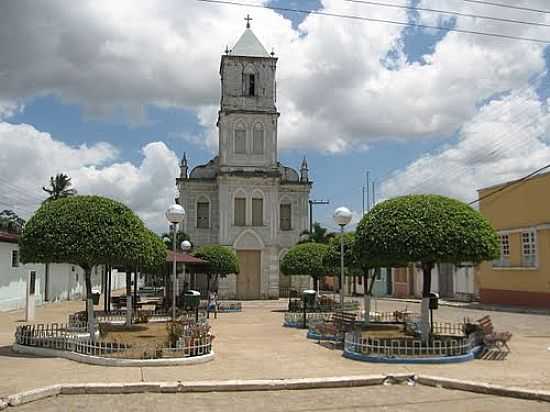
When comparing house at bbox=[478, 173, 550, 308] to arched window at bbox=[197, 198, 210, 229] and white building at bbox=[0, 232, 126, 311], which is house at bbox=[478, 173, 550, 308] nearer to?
arched window at bbox=[197, 198, 210, 229]

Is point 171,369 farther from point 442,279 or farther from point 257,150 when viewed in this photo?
point 442,279

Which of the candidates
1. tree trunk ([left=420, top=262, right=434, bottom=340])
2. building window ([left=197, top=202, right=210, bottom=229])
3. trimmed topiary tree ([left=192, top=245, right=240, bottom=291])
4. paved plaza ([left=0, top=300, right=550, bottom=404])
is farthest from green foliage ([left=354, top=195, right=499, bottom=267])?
building window ([left=197, top=202, right=210, bottom=229])

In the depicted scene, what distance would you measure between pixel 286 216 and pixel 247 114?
7.52 m

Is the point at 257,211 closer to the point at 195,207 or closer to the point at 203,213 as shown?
the point at 203,213

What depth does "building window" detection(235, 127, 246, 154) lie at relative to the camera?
42.0 meters

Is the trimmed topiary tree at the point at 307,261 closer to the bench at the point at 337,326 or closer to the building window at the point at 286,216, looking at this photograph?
the bench at the point at 337,326

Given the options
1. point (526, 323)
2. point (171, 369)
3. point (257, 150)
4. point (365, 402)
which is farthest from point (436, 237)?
point (257, 150)

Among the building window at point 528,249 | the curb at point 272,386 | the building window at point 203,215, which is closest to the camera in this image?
the curb at point 272,386

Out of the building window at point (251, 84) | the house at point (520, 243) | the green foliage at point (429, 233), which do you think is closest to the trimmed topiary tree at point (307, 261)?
the house at point (520, 243)

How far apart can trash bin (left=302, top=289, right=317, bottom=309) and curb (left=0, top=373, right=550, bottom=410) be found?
10.8 m

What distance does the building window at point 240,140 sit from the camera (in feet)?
138

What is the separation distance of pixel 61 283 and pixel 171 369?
95.2ft

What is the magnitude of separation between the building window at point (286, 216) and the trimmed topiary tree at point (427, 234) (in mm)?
29736

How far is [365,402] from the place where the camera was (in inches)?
355
